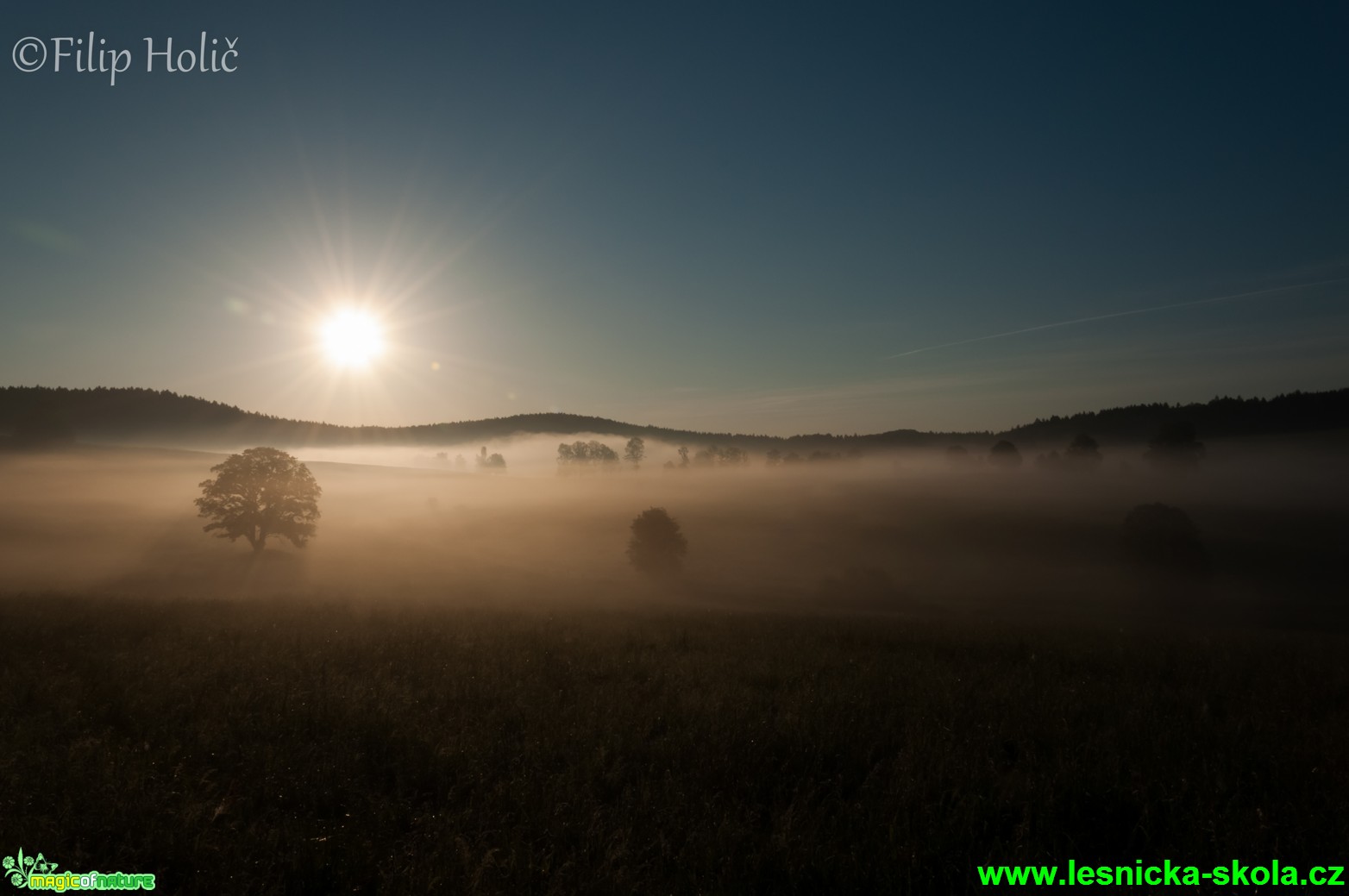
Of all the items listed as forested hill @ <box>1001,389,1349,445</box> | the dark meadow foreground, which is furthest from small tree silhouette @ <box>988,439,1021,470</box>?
the dark meadow foreground

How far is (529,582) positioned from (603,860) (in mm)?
45796

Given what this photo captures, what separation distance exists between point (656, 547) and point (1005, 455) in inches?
3526

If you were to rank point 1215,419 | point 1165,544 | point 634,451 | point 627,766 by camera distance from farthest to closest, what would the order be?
point 634,451 < point 1215,419 < point 1165,544 < point 627,766

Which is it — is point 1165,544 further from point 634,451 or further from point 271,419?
point 271,419

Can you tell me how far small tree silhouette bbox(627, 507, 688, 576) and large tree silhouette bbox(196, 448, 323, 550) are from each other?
25.7 meters

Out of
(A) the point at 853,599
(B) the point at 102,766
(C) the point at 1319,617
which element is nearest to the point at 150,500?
(A) the point at 853,599

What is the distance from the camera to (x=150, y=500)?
228 feet

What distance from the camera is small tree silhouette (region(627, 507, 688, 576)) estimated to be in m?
51.9

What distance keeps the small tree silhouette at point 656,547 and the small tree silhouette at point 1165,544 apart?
36.4 metres

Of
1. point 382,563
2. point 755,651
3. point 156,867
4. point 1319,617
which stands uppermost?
point 156,867

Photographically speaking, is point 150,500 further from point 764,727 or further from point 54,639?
point 764,727

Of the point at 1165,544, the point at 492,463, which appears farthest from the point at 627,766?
the point at 492,463

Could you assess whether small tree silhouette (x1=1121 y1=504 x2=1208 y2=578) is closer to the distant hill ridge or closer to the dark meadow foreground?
the dark meadow foreground

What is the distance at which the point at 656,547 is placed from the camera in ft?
171
